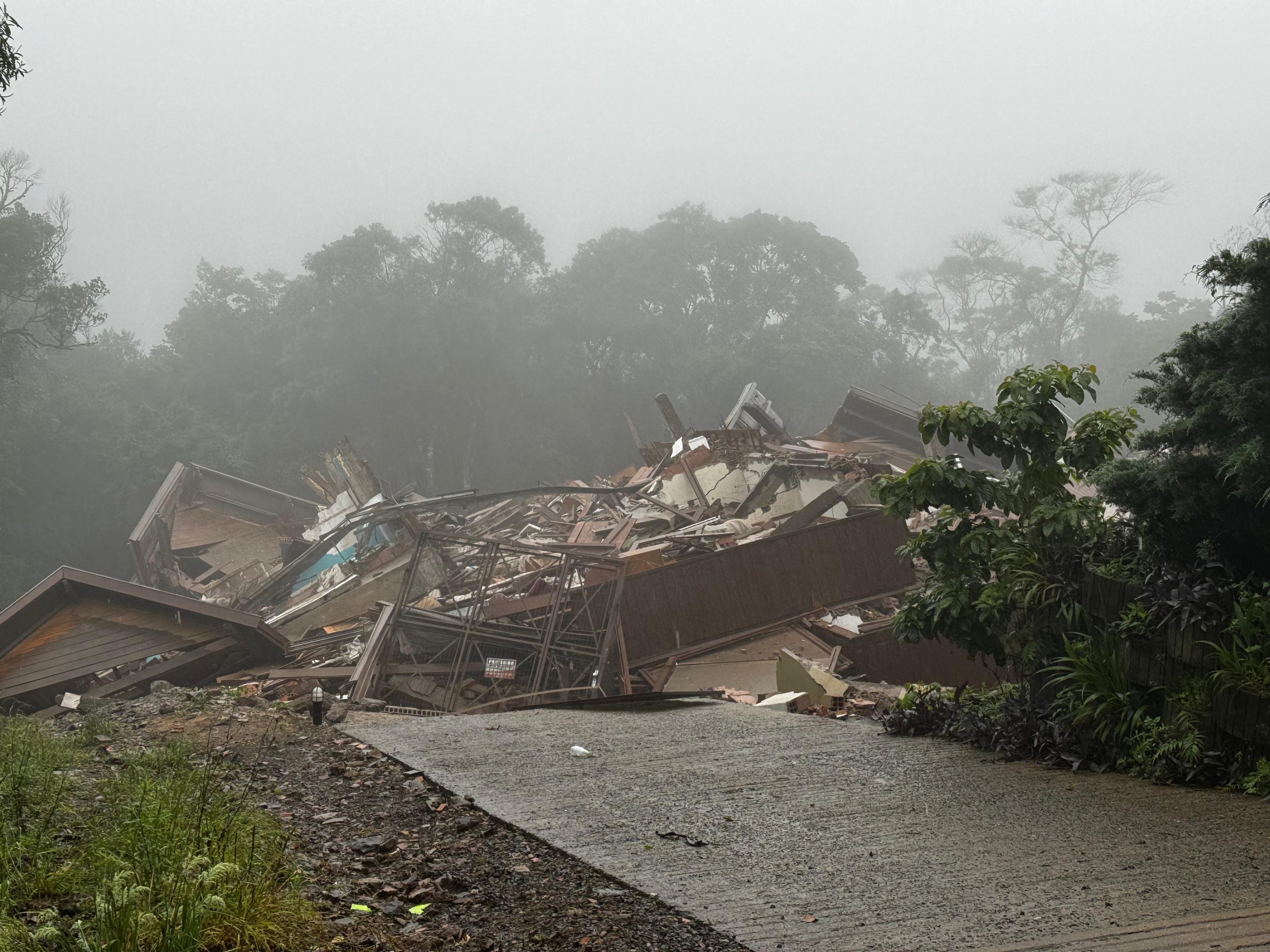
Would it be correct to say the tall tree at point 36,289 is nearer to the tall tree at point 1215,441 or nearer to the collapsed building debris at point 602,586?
the collapsed building debris at point 602,586

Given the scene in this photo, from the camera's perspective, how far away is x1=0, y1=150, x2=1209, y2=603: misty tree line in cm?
3725

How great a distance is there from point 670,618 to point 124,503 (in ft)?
96.9

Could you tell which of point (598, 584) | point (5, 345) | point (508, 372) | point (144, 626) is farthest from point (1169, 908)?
point (508, 372)

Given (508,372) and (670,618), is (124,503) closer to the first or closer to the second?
(508,372)

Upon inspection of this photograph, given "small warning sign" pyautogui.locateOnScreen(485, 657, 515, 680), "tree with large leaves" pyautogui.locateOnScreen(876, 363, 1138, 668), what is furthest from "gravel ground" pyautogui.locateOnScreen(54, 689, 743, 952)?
"small warning sign" pyautogui.locateOnScreen(485, 657, 515, 680)

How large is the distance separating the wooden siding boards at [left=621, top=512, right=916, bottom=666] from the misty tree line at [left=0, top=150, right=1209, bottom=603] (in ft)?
92.4

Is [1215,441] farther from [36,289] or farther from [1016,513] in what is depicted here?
[36,289]

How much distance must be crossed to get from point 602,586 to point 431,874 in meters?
8.92

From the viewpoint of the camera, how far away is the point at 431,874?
471 centimetres

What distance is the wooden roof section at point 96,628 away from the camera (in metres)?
13.3

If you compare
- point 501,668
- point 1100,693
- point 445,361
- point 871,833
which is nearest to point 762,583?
point 501,668

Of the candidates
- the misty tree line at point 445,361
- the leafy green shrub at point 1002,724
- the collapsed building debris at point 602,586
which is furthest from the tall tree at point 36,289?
the leafy green shrub at point 1002,724

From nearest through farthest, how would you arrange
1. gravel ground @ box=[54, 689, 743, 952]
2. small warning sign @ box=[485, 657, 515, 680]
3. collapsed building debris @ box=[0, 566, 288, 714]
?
gravel ground @ box=[54, 689, 743, 952] → small warning sign @ box=[485, 657, 515, 680] → collapsed building debris @ box=[0, 566, 288, 714]

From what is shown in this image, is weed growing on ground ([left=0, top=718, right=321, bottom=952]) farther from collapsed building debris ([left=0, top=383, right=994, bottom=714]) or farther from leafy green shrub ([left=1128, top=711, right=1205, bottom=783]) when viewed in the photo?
collapsed building debris ([left=0, top=383, right=994, bottom=714])
